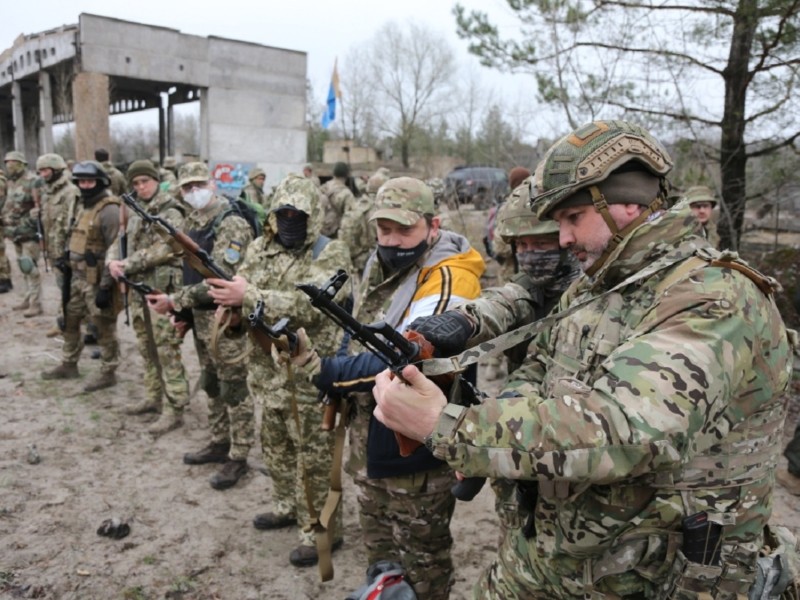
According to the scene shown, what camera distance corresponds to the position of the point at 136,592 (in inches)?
137

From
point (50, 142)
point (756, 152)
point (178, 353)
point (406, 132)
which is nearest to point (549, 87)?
point (756, 152)

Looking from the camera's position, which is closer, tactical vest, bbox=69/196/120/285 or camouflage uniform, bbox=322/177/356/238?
tactical vest, bbox=69/196/120/285

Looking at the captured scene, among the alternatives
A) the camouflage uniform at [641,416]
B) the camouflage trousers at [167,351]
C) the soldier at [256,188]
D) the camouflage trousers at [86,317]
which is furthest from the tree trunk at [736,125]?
the soldier at [256,188]

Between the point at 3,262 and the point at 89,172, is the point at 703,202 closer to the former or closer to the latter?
the point at 89,172

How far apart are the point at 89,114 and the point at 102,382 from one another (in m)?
17.6

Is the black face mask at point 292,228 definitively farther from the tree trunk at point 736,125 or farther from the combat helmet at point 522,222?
the tree trunk at point 736,125

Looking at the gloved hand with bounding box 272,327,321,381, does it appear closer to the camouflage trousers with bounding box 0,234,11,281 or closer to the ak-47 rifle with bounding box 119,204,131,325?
the ak-47 rifle with bounding box 119,204,131,325

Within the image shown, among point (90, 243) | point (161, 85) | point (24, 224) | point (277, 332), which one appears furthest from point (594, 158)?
point (161, 85)

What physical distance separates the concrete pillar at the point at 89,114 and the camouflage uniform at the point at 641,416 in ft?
73.0

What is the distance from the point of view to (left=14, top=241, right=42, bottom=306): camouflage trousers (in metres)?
9.02

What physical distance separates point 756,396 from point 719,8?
6127mm

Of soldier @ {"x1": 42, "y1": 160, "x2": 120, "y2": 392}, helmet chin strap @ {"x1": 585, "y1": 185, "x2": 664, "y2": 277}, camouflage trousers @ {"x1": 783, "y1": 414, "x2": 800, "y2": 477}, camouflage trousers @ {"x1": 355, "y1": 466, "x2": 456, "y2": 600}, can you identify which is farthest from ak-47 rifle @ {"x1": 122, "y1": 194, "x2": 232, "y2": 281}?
camouflage trousers @ {"x1": 783, "y1": 414, "x2": 800, "y2": 477}

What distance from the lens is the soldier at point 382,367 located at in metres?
2.80

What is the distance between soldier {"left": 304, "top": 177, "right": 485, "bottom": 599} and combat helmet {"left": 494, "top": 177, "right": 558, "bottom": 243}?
32 centimetres
